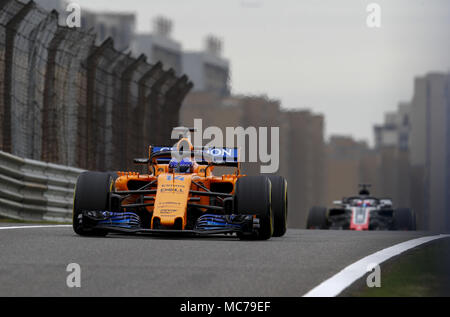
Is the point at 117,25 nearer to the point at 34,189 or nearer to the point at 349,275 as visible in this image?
the point at 34,189

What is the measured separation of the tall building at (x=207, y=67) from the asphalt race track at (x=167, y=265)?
111m

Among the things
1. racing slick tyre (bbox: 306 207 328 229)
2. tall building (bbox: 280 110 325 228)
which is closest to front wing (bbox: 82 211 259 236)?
Answer: racing slick tyre (bbox: 306 207 328 229)

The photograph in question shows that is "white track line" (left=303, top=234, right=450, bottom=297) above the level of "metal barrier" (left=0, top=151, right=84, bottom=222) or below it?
below

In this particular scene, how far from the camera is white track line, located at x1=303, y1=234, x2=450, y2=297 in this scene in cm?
676

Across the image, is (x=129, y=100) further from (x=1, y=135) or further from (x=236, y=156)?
(x=236, y=156)

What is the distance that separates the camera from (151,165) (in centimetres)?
1356

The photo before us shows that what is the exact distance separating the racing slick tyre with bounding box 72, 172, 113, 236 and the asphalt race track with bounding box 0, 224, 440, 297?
89 centimetres

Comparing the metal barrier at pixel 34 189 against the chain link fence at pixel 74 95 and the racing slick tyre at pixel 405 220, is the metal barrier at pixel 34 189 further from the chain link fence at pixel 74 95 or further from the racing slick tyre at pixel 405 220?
the racing slick tyre at pixel 405 220

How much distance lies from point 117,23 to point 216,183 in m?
96.5

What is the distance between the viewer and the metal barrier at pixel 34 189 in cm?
1641

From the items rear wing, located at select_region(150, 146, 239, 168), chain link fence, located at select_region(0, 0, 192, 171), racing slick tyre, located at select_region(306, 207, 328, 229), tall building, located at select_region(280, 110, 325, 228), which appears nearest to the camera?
rear wing, located at select_region(150, 146, 239, 168)

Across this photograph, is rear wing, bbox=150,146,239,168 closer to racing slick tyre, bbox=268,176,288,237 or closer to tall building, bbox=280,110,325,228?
racing slick tyre, bbox=268,176,288,237
